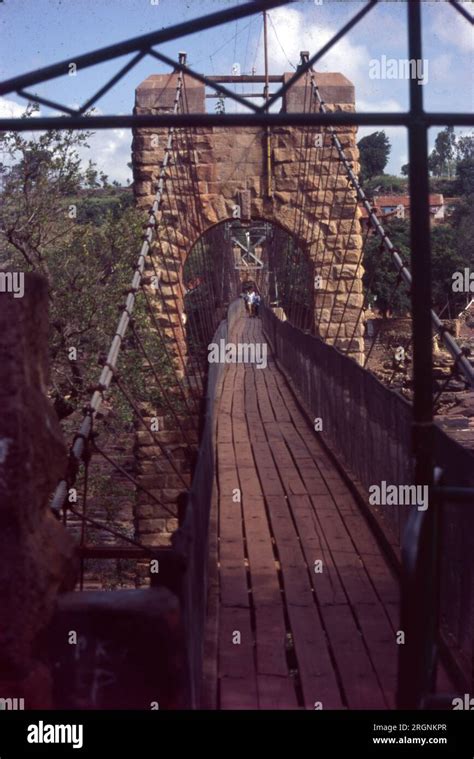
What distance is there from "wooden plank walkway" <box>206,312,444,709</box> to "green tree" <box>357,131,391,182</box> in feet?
277

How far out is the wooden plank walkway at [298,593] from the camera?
4484 millimetres

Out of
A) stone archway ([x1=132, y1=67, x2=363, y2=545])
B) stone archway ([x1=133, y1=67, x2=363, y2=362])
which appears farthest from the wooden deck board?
stone archway ([x1=133, y1=67, x2=363, y2=362])

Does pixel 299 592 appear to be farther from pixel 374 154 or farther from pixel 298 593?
pixel 374 154

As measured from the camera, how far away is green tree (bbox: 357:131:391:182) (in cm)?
9119

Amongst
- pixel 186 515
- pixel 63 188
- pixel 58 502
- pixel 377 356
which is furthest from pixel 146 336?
pixel 377 356

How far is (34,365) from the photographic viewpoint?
3232 mm

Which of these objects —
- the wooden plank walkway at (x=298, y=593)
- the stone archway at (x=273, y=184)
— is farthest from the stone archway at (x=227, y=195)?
the wooden plank walkway at (x=298, y=593)

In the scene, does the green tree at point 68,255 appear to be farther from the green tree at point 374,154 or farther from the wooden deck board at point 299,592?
the green tree at point 374,154

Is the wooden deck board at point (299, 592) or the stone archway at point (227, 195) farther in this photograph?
the stone archway at point (227, 195)

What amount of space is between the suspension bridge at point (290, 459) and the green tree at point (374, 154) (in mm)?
74153

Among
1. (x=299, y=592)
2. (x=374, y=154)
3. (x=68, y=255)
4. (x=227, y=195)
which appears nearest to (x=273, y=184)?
(x=227, y=195)

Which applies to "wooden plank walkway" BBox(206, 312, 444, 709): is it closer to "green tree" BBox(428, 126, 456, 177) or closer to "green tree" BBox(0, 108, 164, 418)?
"green tree" BBox(0, 108, 164, 418)

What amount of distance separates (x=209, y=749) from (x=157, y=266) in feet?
35.9

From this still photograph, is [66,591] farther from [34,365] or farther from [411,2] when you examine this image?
[411,2]
